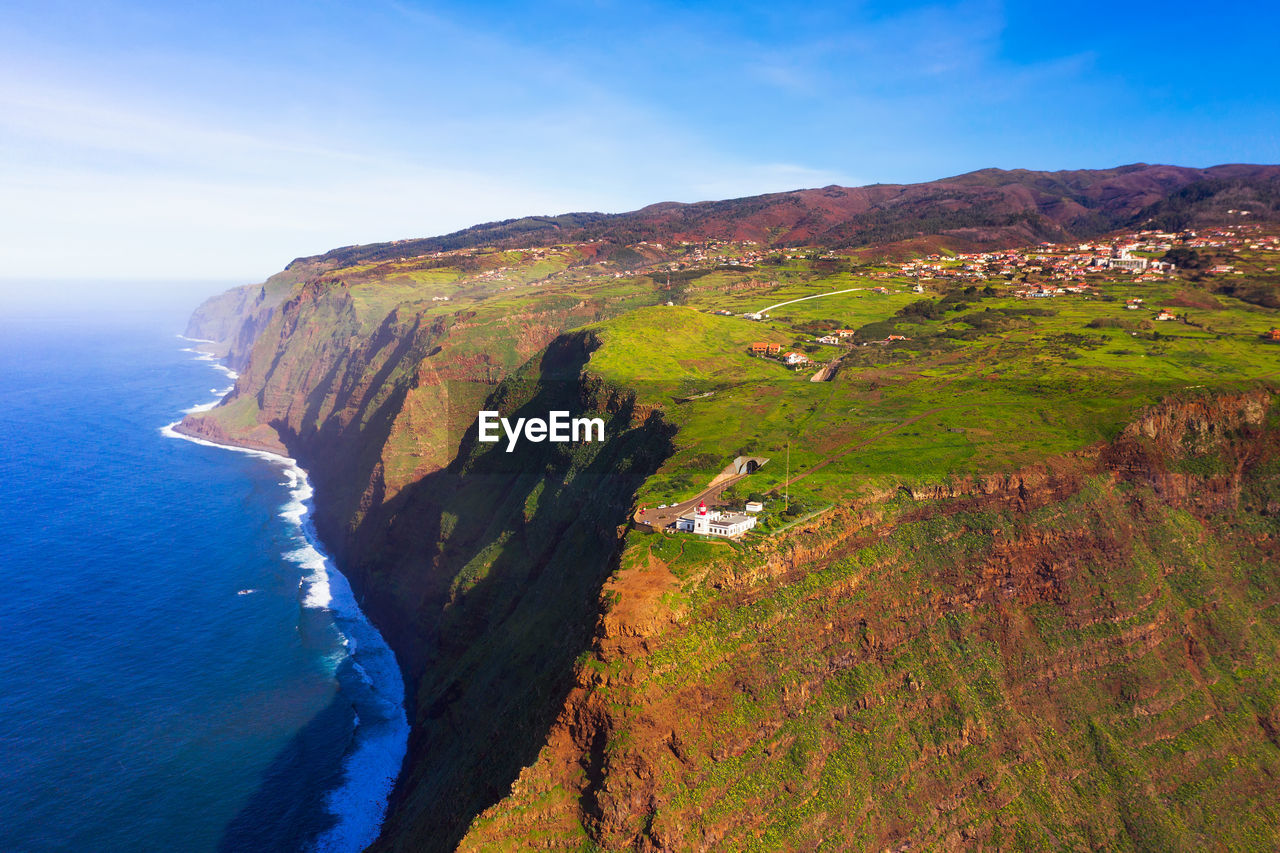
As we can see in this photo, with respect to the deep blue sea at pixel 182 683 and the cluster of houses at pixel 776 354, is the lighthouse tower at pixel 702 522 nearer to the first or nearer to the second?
the deep blue sea at pixel 182 683

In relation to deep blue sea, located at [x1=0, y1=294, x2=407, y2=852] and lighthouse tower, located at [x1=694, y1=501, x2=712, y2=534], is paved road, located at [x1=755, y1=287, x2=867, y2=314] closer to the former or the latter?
lighthouse tower, located at [x1=694, y1=501, x2=712, y2=534]

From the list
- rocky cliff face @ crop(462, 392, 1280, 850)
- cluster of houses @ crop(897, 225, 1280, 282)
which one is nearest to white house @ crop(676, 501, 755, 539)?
rocky cliff face @ crop(462, 392, 1280, 850)

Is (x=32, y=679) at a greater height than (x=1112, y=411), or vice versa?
(x=1112, y=411)

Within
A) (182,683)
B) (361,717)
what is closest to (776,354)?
(361,717)

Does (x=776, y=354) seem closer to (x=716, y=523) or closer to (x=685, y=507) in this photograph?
(x=685, y=507)

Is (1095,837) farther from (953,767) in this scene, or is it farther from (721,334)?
(721,334)

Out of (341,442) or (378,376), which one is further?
(378,376)

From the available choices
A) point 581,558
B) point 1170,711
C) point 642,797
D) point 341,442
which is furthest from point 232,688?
point 1170,711
